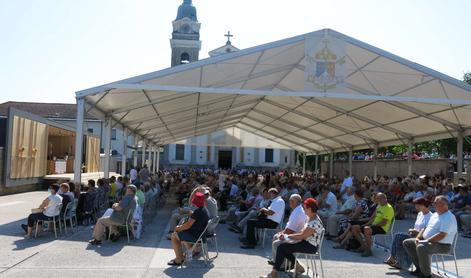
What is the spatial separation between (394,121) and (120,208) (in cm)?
1296

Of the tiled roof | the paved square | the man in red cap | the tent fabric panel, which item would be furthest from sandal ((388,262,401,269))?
the tiled roof

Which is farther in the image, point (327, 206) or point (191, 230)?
point (327, 206)

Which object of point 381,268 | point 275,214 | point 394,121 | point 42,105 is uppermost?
point 42,105

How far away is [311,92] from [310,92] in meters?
0.03

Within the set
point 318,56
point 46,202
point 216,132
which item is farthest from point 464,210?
point 216,132

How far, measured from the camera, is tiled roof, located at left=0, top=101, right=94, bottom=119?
58594mm

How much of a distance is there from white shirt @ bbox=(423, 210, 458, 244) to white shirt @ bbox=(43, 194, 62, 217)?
20.6 feet

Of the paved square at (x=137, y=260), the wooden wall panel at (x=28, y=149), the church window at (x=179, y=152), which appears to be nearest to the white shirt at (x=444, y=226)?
the paved square at (x=137, y=260)

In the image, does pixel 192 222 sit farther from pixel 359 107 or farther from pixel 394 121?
pixel 394 121

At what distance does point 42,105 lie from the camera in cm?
6138

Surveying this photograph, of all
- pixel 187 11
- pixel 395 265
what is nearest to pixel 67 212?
pixel 395 265

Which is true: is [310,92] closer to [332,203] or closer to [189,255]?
[332,203]

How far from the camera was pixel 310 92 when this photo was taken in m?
12.8

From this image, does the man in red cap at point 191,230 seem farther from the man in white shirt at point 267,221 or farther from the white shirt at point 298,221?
the man in white shirt at point 267,221
